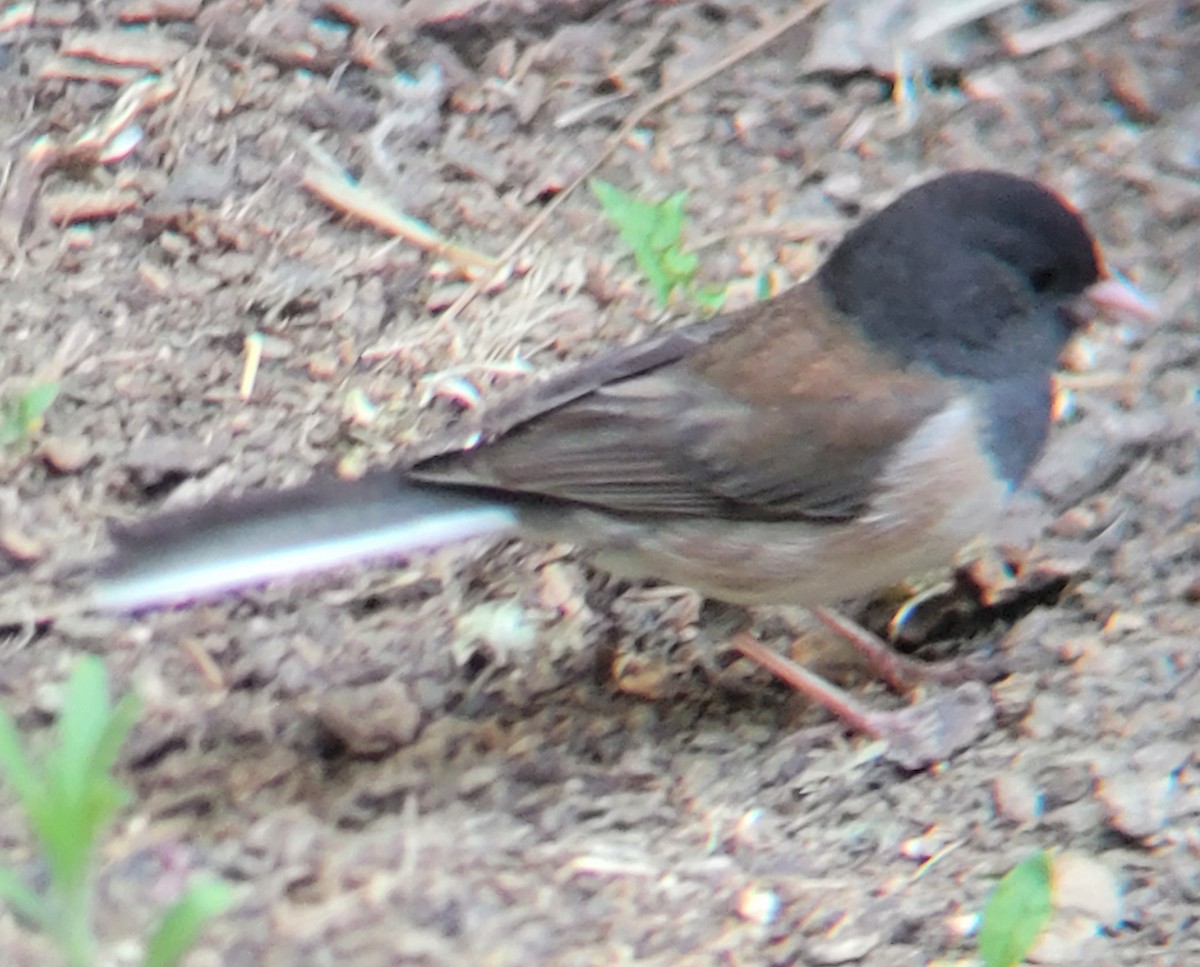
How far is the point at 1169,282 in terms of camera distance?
3072 mm

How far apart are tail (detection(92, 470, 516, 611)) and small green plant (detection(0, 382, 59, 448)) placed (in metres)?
0.51

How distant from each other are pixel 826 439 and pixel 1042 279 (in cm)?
44

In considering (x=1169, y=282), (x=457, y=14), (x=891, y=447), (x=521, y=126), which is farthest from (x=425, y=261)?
(x=1169, y=282)

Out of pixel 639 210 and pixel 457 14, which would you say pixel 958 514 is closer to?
pixel 639 210

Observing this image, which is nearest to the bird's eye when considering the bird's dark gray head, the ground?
the bird's dark gray head

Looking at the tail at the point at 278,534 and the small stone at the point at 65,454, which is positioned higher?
the tail at the point at 278,534

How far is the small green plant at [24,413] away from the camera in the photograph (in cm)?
272

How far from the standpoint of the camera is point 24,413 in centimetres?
272

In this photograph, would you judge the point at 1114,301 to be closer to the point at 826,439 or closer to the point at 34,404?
the point at 826,439

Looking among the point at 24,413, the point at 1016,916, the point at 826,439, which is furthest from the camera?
the point at 24,413

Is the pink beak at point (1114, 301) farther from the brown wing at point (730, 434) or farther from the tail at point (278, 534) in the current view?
the tail at point (278, 534)

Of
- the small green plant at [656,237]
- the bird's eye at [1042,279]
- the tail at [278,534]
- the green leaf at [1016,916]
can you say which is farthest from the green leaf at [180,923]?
the small green plant at [656,237]

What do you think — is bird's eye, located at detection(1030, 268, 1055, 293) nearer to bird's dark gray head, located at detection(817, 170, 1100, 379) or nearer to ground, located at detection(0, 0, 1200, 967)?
bird's dark gray head, located at detection(817, 170, 1100, 379)

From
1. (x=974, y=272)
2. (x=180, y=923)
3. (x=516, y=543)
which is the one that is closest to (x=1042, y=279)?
(x=974, y=272)
